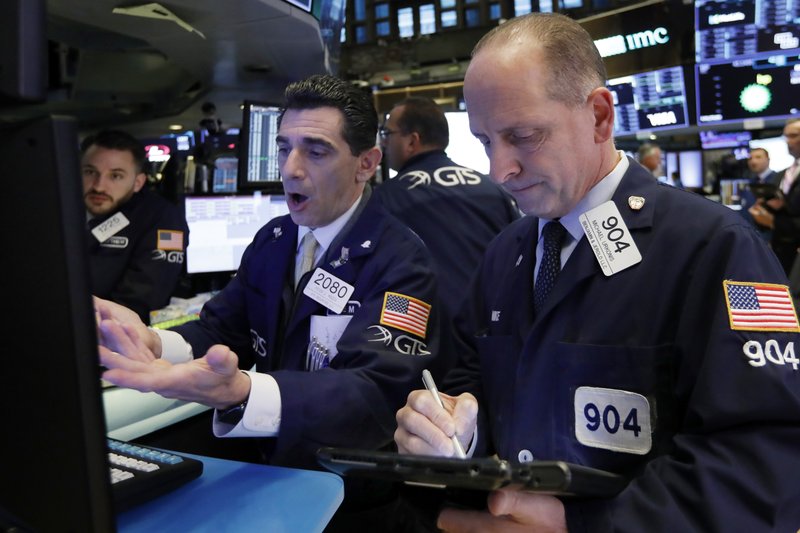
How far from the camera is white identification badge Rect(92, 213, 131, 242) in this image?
257cm

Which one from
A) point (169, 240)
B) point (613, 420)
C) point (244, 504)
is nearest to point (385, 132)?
point (169, 240)

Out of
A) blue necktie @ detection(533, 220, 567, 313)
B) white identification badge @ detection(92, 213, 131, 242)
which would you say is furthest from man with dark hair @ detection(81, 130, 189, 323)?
blue necktie @ detection(533, 220, 567, 313)

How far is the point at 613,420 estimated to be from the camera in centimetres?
96

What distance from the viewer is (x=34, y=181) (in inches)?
17.5

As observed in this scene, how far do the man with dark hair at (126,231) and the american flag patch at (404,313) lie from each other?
150 cm

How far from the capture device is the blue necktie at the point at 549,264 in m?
1.11

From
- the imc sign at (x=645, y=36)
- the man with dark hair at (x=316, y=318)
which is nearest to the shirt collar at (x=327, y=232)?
the man with dark hair at (x=316, y=318)

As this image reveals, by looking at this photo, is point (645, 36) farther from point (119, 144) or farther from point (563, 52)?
point (563, 52)

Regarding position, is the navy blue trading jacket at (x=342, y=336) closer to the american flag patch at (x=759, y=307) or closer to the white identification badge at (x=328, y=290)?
the white identification badge at (x=328, y=290)

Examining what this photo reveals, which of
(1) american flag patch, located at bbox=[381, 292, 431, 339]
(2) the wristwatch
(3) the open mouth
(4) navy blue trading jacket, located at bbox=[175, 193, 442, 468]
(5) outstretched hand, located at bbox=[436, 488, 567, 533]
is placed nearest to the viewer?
(5) outstretched hand, located at bbox=[436, 488, 567, 533]

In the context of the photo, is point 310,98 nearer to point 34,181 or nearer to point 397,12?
point 34,181

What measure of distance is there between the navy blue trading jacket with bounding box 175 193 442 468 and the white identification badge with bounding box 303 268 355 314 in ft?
0.05

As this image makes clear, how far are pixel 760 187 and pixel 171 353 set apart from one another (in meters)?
4.21

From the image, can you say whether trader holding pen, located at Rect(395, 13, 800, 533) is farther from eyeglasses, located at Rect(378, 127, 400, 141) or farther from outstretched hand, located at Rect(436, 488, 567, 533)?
eyeglasses, located at Rect(378, 127, 400, 141)
